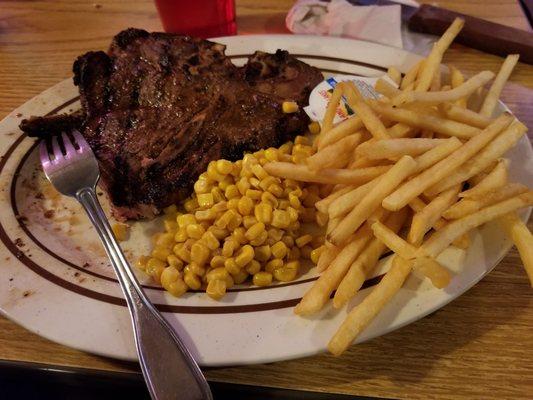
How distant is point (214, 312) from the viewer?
1741 mm

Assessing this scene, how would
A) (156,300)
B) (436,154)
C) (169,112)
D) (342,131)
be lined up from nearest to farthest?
(436,154) → (156,300) → (342,131) → (169,112)

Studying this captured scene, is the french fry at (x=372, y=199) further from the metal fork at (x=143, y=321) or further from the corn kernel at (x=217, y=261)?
the metal fork at (x=143, y=321)

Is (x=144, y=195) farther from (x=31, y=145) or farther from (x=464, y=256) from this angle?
(x=464, y=256)

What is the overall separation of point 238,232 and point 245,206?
5.1 inches

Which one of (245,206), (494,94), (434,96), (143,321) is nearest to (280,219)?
(245,206)

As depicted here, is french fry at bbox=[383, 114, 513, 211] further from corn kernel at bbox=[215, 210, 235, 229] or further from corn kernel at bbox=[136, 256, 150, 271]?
corn kernel at bbox=[136, 256, 150, 271]

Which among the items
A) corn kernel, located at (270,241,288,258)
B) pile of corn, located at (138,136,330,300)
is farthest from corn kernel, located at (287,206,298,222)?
corn kernel, located at (270,241,288,258)

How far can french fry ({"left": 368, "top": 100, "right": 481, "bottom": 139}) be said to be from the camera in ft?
6.12

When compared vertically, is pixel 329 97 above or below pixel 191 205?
above

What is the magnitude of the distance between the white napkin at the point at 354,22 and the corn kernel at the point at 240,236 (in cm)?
Answer: 204

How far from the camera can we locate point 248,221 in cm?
204

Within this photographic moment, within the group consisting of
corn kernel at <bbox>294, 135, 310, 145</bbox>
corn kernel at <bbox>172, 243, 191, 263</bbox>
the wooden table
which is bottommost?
the wooden table

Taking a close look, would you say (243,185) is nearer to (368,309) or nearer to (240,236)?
(240,236)

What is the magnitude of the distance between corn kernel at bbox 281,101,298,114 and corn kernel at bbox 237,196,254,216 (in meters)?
0.64
